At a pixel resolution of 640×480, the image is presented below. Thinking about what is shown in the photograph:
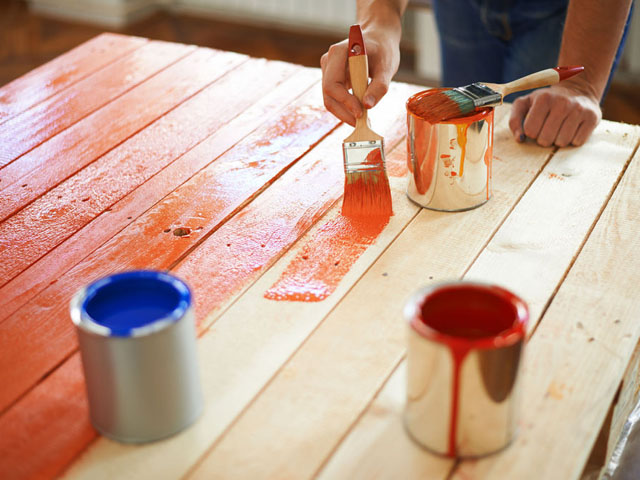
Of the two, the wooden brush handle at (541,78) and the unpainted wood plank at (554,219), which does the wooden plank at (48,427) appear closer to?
the unpainted wood plank at (554,219)

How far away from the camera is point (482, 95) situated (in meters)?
1.05

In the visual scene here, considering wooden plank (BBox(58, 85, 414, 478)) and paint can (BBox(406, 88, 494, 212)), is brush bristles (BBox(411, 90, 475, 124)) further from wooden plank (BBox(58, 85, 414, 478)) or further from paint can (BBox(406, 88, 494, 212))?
wooden plank (BBox(58, 85, 414, 478))

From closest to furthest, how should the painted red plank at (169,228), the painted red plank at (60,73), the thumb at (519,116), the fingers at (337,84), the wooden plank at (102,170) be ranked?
the painted red plank at (169,228)
the wooden plank at (102,170)
the fingers at (337,84)
the thumb at (519,116)
the painted red plank at (60,73)

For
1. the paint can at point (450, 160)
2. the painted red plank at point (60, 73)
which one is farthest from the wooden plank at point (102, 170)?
A: the paint can at point (450, 160)

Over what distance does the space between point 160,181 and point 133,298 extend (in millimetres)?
449

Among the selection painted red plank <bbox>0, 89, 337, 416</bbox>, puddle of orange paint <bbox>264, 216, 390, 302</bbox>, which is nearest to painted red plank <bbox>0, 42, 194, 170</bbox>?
painted red plank <bbox>0, 89, 337, 416</bbox>

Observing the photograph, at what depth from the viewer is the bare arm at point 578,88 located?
1.26 metres

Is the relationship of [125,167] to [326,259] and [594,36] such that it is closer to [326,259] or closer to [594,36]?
[326,259]

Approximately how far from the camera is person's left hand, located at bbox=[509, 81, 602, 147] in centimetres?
126

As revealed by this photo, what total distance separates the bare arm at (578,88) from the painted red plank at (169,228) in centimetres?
33

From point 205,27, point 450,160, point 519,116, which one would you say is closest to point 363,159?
point 450,160

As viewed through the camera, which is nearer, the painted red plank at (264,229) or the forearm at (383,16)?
the painted red plank at (264,229)

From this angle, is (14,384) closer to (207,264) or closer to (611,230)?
(207,264)

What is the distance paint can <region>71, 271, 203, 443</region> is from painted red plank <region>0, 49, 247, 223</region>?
Result: 1.47 feet
